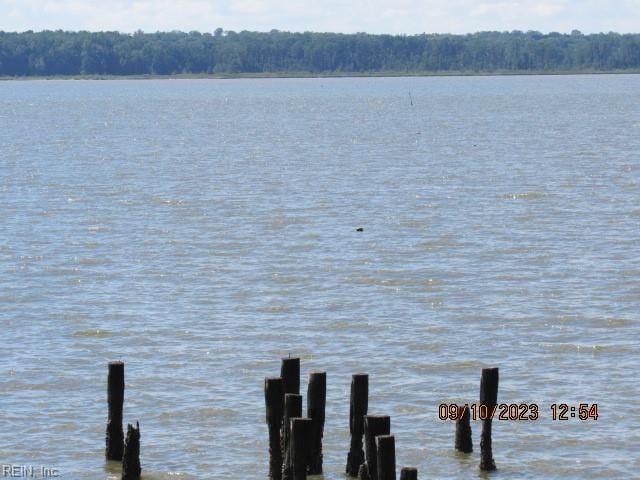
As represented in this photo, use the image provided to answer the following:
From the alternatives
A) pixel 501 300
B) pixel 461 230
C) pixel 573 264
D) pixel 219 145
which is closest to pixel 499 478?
pixel 501 300

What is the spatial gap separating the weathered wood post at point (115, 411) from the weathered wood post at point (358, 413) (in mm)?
3103

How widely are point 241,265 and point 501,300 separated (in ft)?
29.7

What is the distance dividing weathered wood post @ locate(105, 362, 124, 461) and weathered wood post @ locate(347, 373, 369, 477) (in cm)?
310

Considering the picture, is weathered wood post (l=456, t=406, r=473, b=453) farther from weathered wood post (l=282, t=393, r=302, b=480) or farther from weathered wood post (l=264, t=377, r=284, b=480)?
weathered wood post (l=282, t=393, r=302, b=480)

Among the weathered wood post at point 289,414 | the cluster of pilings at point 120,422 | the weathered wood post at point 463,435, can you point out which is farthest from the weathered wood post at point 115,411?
the weathered wood post at point 463,435

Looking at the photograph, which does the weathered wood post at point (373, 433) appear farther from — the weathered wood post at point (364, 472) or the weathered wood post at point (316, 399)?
the weathered wood post at point (316, 399)

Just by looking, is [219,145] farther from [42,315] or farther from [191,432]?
[191,432]

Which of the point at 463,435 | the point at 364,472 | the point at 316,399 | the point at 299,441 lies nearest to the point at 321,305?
the point at 463,435

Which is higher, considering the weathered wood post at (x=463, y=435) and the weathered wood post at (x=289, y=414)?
the weathered wood post at (x=289, y=414)

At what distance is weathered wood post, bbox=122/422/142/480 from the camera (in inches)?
732

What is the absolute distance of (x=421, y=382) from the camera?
24.6 meters

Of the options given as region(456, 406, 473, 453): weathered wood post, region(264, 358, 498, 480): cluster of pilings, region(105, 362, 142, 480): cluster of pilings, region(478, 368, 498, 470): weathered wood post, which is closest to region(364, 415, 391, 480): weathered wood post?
region(264, 358, 498, 480): cluster of pilings

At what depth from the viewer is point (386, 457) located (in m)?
15.5

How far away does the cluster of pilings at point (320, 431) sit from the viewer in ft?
52.4
